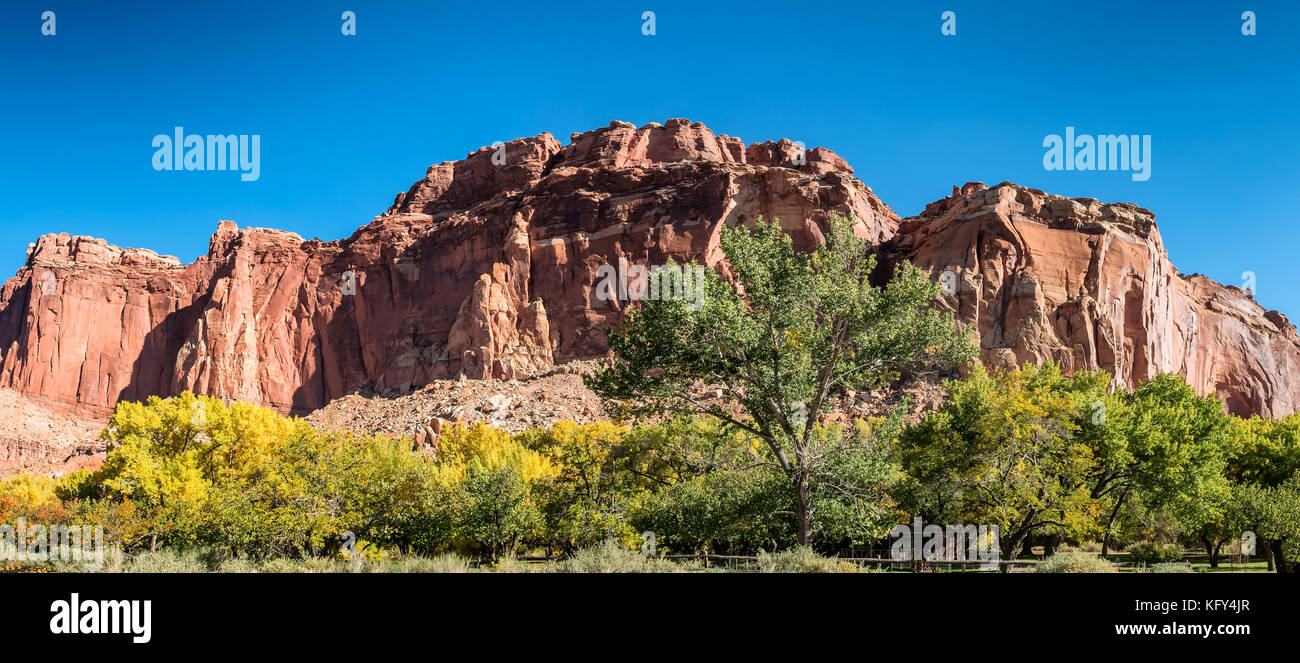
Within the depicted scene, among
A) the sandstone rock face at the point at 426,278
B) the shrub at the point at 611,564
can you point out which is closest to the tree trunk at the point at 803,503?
the shrub at the point at 611,564

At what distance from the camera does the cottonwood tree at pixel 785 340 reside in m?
19.5

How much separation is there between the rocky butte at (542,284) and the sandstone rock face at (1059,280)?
0.26m

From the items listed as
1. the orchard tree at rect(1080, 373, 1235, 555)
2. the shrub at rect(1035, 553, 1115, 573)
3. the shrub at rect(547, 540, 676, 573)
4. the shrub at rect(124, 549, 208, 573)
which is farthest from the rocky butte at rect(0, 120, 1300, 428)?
the shrub at rect(124, 549, 208, 573)

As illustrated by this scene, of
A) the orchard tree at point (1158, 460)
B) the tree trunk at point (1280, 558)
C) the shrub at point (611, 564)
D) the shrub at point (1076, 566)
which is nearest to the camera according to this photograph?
the shrub at point (611, 564)

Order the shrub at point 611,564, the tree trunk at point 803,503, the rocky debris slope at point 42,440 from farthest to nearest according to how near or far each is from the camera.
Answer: the rocky debris slope at point 42,440, the tree trunk at point 803,503, the shrub at point 611,564

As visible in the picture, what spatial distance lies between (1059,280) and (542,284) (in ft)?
217

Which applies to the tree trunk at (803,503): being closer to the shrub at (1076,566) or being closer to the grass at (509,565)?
the grass at (509,565)

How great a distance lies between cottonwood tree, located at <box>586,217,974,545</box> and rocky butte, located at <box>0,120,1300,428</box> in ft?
207

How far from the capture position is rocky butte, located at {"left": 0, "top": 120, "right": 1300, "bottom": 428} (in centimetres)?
8556

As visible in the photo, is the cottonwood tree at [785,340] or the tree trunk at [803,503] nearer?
the cottonwood tree at [785,340]

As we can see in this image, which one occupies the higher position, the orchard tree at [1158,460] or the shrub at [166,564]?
the orchard tree at [1158,460]

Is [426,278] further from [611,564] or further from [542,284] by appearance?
[611,564]
